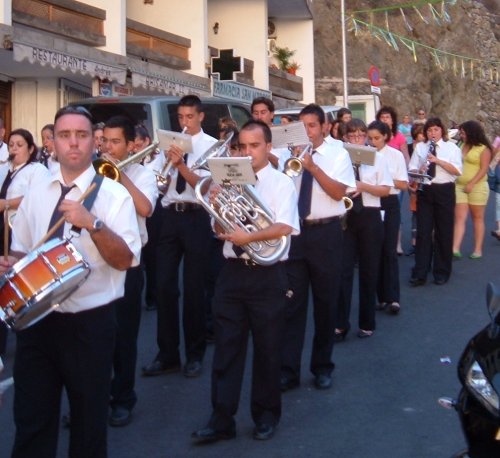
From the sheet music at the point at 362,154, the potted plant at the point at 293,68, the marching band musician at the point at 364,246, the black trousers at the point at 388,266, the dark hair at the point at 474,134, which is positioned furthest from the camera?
the potted plant at the point at 293,68

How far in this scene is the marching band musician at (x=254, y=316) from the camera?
18.8 feet

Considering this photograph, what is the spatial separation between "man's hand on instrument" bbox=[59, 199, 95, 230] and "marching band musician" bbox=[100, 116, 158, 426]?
6.93 feet

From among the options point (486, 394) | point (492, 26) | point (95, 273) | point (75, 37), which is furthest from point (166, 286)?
point (492, 26)

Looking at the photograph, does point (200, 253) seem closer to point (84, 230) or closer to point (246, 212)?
point (246, 212)

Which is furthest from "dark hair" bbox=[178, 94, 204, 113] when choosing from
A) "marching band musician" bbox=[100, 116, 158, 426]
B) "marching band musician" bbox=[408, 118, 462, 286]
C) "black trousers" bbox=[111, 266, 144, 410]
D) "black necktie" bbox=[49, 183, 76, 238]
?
"marching band musician" bbox=[408, 118, 462, 286]

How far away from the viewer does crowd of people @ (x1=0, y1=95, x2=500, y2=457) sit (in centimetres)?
427

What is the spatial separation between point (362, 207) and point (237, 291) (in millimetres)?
3051

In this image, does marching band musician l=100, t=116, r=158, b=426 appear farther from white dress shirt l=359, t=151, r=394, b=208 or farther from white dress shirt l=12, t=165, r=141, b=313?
white dress shirt l=359, t=151, r=394, b=208

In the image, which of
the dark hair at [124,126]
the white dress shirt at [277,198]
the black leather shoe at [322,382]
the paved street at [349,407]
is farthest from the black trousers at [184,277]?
the white dress shirt at [277,198]

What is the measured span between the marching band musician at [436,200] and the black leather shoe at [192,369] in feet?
13.7

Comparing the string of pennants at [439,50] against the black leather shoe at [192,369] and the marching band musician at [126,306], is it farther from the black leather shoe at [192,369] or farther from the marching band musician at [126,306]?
the marching band musician at [126,306]

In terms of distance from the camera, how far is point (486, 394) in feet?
13.1

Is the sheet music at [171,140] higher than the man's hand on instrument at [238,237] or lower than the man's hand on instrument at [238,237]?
higher

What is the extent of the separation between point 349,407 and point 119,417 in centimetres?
161
